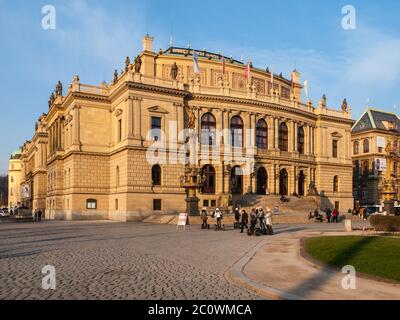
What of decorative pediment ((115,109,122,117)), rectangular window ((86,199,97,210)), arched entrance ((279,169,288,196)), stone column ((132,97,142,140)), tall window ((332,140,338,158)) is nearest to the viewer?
stone column ((132,97,142,140))

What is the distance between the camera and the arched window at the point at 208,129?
6322 centimetres

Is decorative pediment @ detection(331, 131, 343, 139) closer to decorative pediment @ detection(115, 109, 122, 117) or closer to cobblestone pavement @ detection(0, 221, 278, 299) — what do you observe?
decorative pediment @ detection(115, 109, 122, 117)

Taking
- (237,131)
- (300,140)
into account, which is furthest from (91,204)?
(300,140)

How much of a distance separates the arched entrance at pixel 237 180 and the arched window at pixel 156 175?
1164 cm

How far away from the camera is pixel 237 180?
65.1 m

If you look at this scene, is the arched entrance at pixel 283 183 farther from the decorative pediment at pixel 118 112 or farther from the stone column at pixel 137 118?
the decorative pediment at pixel 118 112

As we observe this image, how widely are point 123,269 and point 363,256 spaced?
9.08 metres

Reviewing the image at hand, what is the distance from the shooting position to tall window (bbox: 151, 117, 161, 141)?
190ft

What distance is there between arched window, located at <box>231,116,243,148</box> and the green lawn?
43369 millimetres

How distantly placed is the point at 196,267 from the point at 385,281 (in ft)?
21.3

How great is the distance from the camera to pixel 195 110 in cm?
6225

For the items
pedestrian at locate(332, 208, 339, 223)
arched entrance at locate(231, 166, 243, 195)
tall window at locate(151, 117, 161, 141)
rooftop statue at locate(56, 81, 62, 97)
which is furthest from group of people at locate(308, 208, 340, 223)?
rooftop statue at locate(56, 81, 62, 97)

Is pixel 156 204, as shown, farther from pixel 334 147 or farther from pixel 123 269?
pixel 123 269
